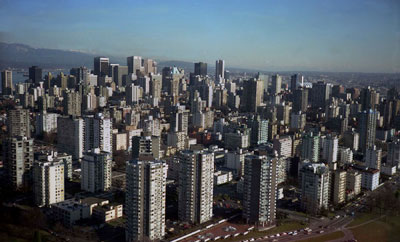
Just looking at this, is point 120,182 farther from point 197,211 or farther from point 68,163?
point 197,211

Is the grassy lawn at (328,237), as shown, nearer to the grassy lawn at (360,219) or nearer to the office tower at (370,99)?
the grassy lawn at (360,219)

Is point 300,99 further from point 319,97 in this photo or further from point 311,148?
point 311,148

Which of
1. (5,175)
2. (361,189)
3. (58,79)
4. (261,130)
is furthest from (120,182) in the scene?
(58,79)

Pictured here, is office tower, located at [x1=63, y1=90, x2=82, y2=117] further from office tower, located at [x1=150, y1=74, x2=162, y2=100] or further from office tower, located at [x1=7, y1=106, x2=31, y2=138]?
office tower, located at [x1=150, y1=74, x2=162, y2=100]

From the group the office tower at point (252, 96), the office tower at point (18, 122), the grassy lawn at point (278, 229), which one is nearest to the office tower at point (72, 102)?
the office tower at point (18, 122)

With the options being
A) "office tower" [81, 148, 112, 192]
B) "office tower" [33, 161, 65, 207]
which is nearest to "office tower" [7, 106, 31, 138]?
"office tower" [81, 148, 112, 192]

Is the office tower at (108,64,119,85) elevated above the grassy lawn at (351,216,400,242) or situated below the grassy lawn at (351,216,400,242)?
above
